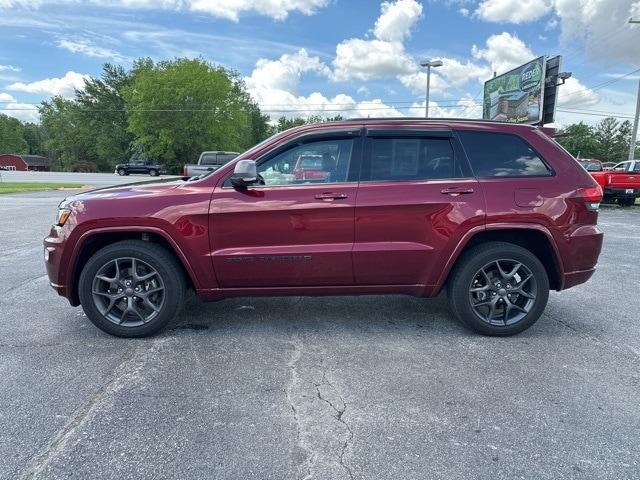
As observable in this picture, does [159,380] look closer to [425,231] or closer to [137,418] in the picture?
[137,418]

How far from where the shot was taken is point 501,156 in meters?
3.93

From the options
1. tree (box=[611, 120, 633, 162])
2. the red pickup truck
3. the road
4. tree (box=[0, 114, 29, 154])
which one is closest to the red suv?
the red pickup truck

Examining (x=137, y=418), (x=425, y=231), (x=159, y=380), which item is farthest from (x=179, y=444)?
(x=425, y=231)

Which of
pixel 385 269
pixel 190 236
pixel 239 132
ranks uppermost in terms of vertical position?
pixel 239 132

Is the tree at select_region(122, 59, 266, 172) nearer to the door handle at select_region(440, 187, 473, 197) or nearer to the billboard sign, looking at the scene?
the billboard sign

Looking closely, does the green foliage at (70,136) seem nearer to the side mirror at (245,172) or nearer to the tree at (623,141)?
the side mirror at (245,172)

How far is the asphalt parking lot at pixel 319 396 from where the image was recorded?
7.61 ft

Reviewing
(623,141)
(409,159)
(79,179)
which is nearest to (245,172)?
(409,159)

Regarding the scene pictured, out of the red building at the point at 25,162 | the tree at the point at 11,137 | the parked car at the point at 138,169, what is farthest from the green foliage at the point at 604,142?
the tree at the point at 11,137

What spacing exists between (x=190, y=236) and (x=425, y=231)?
200cm

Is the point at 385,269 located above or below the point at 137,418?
above

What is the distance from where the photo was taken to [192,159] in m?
56.3

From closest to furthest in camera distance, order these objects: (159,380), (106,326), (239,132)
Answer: (159,380)
(106,326)
(239,132)

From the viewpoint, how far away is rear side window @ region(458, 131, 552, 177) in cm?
389
